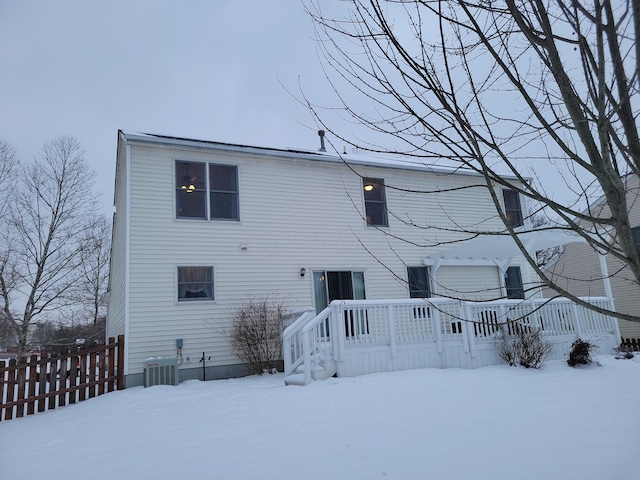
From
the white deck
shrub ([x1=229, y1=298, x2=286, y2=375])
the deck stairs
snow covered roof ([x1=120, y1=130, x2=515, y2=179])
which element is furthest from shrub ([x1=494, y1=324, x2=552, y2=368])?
shrub ([x1=229, y1=298, x2=286, y2=375])

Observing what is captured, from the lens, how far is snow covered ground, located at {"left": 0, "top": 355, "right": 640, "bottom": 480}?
386 centimetres

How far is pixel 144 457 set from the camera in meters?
4.41

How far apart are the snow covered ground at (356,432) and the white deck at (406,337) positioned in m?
0.54

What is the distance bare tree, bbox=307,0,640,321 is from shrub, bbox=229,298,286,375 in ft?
24.8

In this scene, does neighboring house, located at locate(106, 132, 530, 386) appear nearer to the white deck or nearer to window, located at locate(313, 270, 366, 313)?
window, located at locate(313, 270, 366, 313)

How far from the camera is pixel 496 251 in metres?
12.4

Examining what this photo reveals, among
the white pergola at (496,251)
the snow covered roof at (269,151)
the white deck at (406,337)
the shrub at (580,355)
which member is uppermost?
the snow covered roof at (269,151)

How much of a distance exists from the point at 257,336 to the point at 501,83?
26.4 ft

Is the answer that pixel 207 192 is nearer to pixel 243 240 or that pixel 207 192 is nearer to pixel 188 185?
pixel 188 185

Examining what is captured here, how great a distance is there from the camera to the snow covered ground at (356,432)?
152 inches

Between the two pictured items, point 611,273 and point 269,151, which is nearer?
point 269,151

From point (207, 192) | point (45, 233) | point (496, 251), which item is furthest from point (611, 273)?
point (45, 233)

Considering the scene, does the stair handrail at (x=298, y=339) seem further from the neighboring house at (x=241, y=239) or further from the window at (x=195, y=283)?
the window at (x=195, y=283)

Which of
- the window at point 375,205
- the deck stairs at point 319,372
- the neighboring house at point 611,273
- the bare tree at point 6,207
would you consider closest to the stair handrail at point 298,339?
the deck stairs at point 319,372
